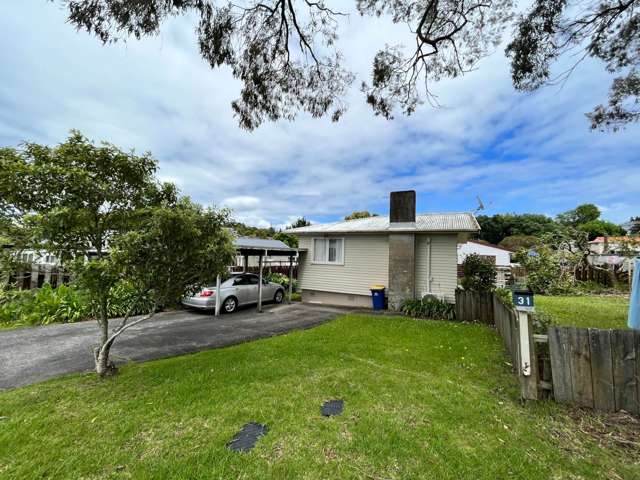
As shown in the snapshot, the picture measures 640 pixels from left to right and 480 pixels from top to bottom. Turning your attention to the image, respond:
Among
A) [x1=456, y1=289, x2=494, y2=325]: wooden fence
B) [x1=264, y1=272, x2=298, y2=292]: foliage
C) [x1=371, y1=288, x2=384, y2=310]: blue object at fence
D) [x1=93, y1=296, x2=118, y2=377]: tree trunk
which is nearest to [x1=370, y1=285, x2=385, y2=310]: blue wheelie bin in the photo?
[x1=371, y1=288, x2=384, y2=310]: blue object at fence

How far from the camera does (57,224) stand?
140 inches

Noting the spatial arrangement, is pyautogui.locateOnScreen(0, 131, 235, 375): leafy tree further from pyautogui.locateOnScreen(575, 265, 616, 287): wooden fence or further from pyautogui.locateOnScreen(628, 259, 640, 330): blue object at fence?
pyautogui.locateOnScreen(575, 265, 616, 287): wooden fence

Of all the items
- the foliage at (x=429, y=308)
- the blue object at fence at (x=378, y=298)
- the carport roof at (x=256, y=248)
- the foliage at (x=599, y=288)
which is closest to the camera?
the foliage at (x=429, y=308)

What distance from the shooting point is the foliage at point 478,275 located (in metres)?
10.5

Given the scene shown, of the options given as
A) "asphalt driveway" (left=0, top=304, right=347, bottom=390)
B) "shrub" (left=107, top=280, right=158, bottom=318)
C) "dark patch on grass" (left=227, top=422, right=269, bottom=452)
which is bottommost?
"asphalt driveway" (left=0, top=304, right=347, bottom=390)

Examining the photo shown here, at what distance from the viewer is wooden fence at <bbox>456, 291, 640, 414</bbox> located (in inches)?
132

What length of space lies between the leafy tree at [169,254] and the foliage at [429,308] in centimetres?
748

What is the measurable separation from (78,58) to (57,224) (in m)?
3.51

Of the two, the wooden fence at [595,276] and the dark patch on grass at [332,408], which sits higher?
the wooden fence at [595,276]

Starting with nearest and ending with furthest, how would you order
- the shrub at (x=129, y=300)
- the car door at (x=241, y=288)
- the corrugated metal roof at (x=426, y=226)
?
the shrub at (x=129, y=300)
the corrugated metal roof at (x=426, y=226)
the car door at (x=241, y=288)

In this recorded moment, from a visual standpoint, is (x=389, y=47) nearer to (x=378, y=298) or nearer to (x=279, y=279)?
(x=378, y=298)

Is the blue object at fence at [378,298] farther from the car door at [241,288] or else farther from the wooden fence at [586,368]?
the wooden fence at [586,368]

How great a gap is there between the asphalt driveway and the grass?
2.79 feet

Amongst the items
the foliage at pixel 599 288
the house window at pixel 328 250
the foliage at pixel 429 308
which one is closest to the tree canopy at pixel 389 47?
the foliage at pixel 429 308
